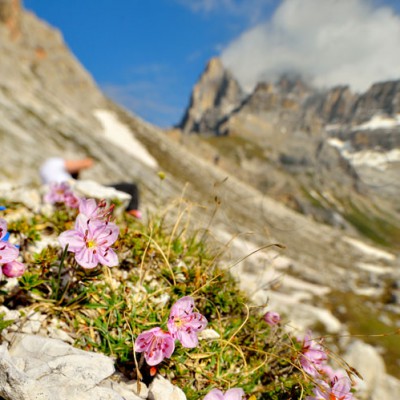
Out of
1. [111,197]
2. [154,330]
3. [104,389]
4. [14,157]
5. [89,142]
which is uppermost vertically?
[89,142]

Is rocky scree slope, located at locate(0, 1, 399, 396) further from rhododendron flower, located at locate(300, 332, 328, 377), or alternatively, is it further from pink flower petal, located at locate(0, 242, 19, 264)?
pink flower petal, located at locate(0, 242, 19, 264)

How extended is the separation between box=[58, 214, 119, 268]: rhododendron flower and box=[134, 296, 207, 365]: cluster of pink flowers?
0.67 m

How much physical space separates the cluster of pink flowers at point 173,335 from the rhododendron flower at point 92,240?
0.67 m

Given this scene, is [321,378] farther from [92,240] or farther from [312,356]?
[92,240]

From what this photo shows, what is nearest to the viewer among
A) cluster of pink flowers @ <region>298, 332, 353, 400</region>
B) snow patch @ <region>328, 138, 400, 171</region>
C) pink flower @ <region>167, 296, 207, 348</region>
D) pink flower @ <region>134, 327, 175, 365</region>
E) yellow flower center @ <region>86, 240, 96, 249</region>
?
pink flower @ <region>134, 327, 175, 365</region>

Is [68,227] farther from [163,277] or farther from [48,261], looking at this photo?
[163,277]

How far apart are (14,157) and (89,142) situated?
22.2 m

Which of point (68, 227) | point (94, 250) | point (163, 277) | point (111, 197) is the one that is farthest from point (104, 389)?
point (111, 197)

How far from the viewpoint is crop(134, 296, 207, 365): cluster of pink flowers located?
2.50 metres

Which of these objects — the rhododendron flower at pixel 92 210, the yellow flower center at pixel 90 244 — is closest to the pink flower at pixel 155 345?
the yellow flower center at pixel 90 244

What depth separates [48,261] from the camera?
341 centimetres

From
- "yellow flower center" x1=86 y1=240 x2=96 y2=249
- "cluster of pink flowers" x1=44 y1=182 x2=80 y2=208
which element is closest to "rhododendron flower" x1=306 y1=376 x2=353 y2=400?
"yellow flower center" x1=86 y1=240 x2=96 y2=249

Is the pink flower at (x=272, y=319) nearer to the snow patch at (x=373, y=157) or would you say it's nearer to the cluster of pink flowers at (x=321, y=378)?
the cluster of pink flowers at (x=321, y=378)

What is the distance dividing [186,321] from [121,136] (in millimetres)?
101594
